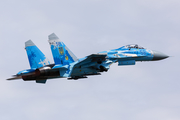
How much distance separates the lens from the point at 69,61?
30266 mm

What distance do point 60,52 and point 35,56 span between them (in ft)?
10.3

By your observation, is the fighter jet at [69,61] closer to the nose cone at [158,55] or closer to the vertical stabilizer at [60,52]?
the vertical stabilizer at [60,52]

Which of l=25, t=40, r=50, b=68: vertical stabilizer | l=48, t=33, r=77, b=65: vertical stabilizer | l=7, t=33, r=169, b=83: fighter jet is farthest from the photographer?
l=25, t=40, r=50, b=68: vertical stabilizer

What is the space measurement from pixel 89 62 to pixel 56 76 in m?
3.74

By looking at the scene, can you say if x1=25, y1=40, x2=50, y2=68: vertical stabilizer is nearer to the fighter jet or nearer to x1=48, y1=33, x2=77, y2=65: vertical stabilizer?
the fighter jet

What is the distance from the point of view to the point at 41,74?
96.7 feet

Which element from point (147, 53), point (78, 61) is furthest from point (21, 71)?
point (147, 53)

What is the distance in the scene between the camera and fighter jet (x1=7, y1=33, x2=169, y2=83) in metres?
29.6

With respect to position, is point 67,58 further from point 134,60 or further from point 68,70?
point 134,60

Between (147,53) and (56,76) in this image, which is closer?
(56,76)

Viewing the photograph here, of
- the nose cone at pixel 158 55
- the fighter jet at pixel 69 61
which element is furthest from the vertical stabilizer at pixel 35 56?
the nose cone at pixel 158 55

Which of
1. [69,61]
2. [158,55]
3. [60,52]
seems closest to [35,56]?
[60,52]

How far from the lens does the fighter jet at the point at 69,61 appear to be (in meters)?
29.6

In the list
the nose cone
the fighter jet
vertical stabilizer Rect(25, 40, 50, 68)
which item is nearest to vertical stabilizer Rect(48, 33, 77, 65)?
the fighter jet
